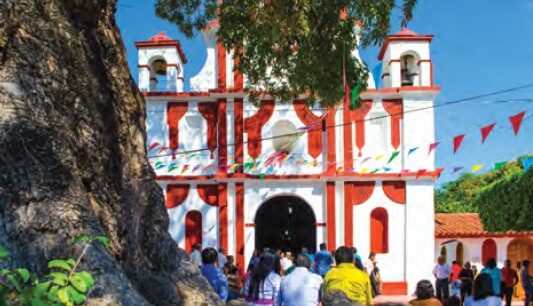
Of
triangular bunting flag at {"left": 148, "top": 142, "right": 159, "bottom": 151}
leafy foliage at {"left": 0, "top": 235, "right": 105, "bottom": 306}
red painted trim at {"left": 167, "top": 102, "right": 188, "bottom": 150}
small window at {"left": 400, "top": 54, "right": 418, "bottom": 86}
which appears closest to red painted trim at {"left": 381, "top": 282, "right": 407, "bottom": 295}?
small window at {"left": 400, "top": 54, "right": 418, "bottom": 86}

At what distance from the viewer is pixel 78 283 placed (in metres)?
2.24

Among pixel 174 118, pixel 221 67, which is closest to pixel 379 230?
pixel 221 67

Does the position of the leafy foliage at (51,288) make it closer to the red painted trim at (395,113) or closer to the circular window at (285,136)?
the circular window at (285,136)

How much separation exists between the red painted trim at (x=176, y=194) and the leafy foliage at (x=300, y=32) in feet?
35.5

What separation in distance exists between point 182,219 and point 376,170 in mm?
5893

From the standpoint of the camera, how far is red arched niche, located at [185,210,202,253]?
20.4 meters

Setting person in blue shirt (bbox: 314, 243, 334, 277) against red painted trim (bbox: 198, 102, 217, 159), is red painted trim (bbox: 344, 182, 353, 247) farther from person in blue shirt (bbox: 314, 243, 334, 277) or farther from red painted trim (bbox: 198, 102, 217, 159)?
person in blue shirt (bbox: 314, 243, 334, 277)

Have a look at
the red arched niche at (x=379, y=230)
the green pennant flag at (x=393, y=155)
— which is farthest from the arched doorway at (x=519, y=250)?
the green pennant flag at (x=393, y=155)

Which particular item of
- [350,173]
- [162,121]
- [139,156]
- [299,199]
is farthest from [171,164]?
[139,156]

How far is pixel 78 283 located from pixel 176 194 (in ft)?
60.6

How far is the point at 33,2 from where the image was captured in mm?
4574

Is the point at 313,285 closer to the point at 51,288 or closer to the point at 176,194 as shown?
the point at 51,288

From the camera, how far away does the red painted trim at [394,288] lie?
19609 millimetres

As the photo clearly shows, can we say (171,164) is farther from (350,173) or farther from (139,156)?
(139,156)
